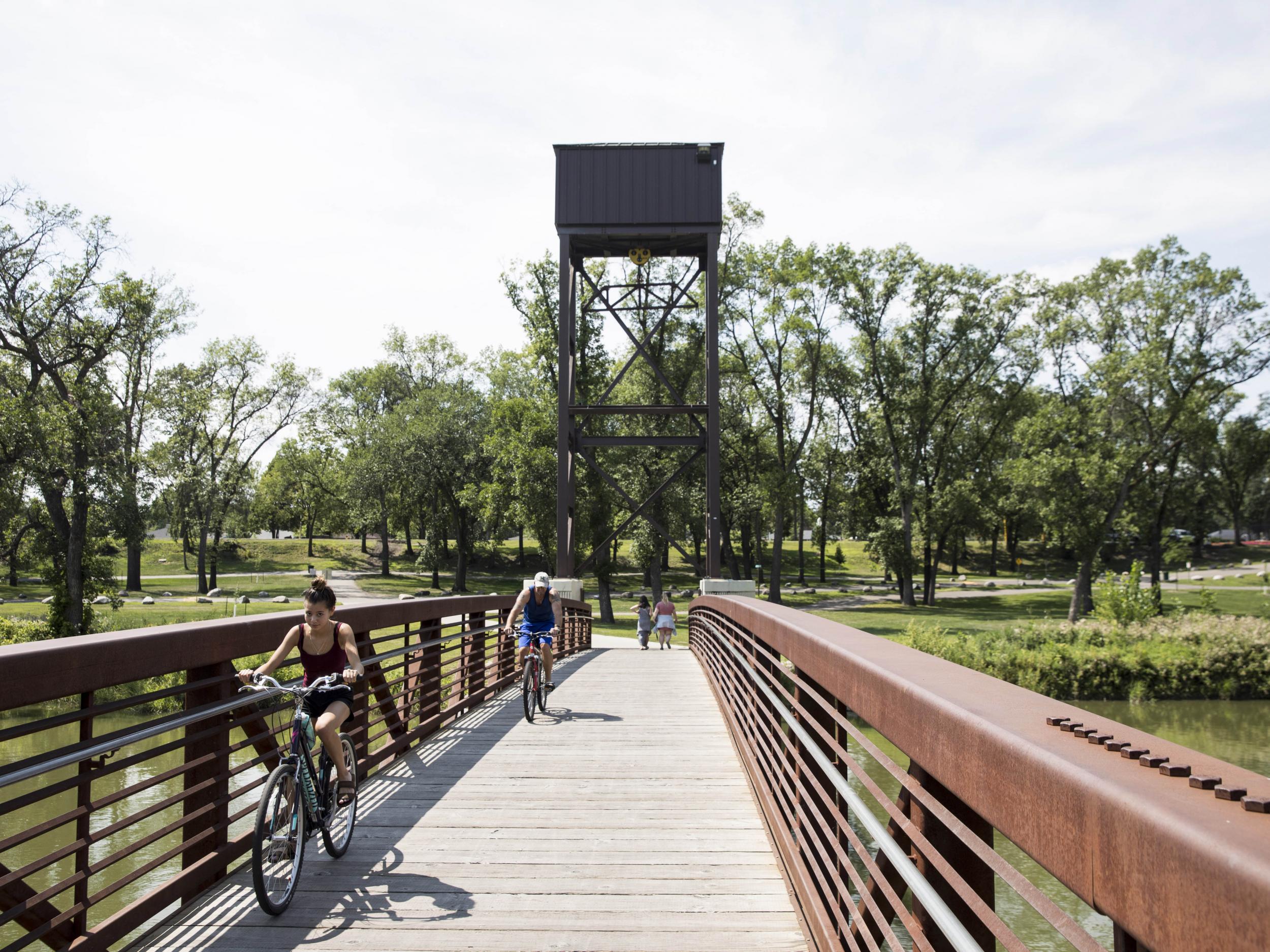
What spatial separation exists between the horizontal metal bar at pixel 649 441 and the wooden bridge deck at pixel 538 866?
1001 cm

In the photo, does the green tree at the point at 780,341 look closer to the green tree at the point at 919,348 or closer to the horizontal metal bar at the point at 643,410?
the green tree at the point at 919,348

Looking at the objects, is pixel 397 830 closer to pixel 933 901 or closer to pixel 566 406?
pixel 933 901

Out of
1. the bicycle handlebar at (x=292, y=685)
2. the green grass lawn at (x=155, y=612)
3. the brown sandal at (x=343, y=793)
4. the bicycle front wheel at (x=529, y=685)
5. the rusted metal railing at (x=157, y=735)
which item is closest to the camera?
the rusted metal railing at (x=157, y=735)

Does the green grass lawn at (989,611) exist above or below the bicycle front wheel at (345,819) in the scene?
below

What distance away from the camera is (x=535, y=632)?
30.6 ft

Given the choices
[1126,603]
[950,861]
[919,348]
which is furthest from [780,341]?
[950,861]

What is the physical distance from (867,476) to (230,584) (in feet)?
102

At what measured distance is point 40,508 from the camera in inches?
1075

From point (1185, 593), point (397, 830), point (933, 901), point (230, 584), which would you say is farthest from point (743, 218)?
point (933, 901)

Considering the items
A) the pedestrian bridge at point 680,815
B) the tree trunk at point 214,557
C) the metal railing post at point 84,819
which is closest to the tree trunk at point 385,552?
the tree trunk at point 214,557

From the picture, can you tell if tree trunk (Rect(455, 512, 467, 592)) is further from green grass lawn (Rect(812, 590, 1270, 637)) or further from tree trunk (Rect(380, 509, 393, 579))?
green grass lawn (Rect(812, 590, 1270, 637))

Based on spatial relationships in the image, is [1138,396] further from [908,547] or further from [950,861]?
[950,861]

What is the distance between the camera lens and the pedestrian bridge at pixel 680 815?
4.25 ft

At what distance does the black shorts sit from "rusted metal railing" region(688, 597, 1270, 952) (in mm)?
2139
